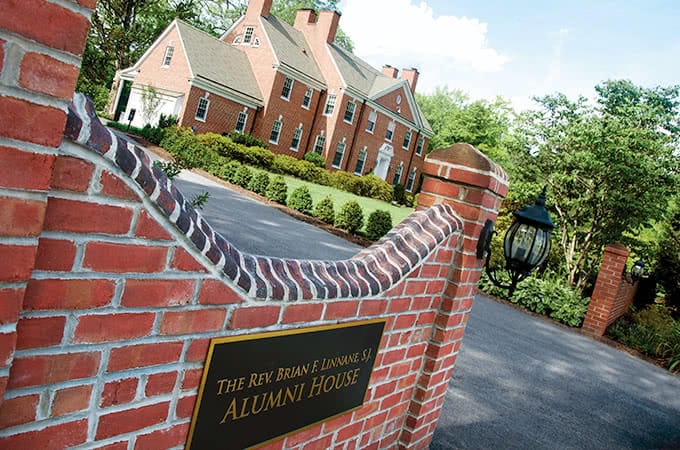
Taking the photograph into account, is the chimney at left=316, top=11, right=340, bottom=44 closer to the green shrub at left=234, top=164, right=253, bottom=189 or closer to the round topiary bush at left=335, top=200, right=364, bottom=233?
the green shrub at left=234, top=164, right=253, bottom=189

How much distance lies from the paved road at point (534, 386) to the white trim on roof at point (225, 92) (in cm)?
1592

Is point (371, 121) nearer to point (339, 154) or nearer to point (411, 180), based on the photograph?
point (339, 154)

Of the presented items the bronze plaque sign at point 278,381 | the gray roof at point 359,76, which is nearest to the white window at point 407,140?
the gray roof at point 359,76

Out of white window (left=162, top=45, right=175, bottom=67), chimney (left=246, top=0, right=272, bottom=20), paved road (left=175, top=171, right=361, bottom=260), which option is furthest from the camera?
chimney (left=246, top=0, right=272, bottom=20)

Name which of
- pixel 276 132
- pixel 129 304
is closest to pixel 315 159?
pixel 276 132

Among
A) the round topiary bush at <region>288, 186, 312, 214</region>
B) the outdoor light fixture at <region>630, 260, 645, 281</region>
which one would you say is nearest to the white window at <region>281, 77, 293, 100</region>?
the round topiary bush at <region>288, 186, 312, 214</region>

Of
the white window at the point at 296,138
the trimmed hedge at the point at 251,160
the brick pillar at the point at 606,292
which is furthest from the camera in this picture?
the white window at the point at 296,138

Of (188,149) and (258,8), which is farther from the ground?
(258,8)

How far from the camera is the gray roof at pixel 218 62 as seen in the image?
27.3 metres

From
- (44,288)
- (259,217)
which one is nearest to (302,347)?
(44,288)

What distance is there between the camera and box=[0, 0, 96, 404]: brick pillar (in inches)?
41.6

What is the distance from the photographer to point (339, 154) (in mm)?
33719

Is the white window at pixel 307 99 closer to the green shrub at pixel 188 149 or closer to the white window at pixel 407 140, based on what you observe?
the white window at pixel 407 140

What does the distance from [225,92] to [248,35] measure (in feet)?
22.1
